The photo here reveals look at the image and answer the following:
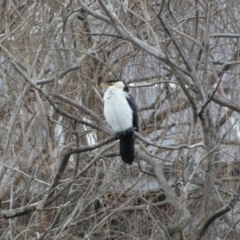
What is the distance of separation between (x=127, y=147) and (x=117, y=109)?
419 mm

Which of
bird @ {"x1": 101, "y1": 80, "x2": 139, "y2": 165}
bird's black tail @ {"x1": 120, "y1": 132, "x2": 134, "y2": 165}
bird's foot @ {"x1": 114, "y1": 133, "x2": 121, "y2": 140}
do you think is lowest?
bird's black tail @ {"x1": 120, "y1": 132, "x2": 134, "y2": 165}

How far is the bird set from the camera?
5371 millimetres

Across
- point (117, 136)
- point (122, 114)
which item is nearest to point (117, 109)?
point (122, 114)

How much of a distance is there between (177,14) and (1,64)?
4.65 feet

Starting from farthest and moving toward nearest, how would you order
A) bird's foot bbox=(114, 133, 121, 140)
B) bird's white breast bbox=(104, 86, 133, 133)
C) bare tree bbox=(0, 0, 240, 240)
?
bare tree bbox=(0, 0, 240, 240) < bird's white breast bbox=(104, 86, 133, 133) < bird's foot bbox=(114, 133, 121, 140)

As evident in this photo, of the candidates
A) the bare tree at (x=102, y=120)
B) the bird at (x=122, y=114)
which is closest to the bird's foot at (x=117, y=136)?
the bird at (x=122, y=114)

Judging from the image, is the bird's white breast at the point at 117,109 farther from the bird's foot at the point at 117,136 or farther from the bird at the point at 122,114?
the bird's foot at the point at 117,136

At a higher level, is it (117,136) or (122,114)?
(122,114)

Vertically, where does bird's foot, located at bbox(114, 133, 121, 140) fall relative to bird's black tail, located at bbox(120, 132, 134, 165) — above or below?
above

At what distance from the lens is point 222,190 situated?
6.05 meters

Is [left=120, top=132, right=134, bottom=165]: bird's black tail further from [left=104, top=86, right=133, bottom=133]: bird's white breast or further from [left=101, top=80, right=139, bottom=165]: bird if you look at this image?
[left=104, top=86, right=133, bottom=133]: bird's white breast

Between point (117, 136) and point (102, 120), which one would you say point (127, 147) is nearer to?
point (117, 136)

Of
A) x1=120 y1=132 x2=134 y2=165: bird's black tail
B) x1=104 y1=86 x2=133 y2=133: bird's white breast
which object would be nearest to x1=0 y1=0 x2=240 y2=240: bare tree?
x1=104 y1=86 x2=133 y2=133: bird's white breast

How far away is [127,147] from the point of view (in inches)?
210
